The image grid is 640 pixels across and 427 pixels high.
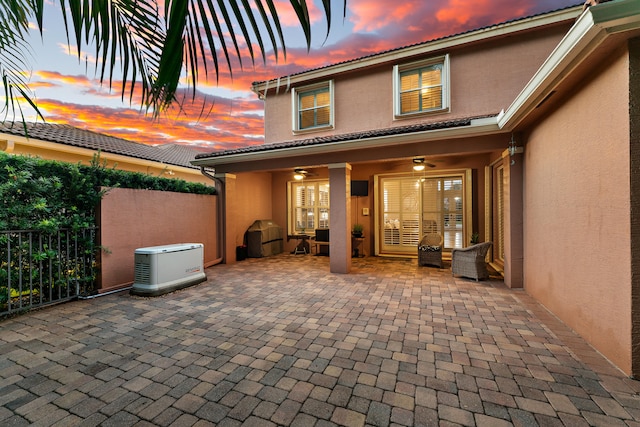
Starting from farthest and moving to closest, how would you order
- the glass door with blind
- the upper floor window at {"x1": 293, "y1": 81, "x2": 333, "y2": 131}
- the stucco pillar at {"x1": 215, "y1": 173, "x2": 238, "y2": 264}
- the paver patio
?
the upper floor window at {"x1": 293, "y1": 81, "x2": 333, "y2": 131}
the glass door with blind
the stucco pillar at {"x1": 215, "y1": 173, "x2": 238, "y2": 264}
the paver patio

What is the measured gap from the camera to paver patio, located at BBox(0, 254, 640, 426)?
6.57 ft

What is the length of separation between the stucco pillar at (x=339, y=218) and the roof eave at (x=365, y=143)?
0.54 meters

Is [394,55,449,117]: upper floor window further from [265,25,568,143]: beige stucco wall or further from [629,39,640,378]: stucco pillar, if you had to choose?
[629,39,640,378]: stucco pillar

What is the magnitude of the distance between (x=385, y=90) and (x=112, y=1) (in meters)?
7.70

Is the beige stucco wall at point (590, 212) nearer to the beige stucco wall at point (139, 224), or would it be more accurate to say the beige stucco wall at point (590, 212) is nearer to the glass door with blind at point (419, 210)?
the glass door with blind at point (419, 210)

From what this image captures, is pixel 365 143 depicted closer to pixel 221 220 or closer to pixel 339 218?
pixel 339 218

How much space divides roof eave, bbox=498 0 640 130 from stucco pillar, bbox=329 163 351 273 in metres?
3.72

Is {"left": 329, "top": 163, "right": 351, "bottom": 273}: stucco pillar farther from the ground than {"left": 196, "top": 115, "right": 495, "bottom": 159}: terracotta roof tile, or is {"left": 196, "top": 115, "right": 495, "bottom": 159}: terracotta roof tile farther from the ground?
{"left": 196, "top": 115, "right": 495, "bottom": 159}: terracotta roof tile

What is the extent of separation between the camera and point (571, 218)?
11.2 ft

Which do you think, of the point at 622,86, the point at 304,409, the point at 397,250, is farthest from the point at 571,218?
the point at 397,250

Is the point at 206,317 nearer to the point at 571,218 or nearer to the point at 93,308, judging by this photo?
the point at 93,308

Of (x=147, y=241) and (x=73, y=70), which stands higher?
(x=73, y=70)

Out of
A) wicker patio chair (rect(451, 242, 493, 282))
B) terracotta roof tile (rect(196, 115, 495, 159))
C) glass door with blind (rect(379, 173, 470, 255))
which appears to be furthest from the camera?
glass door with blind (rect(379, 173, 470, 255))

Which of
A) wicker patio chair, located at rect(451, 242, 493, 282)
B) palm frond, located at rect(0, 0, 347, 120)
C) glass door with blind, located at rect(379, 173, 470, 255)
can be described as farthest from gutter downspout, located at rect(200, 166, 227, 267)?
palm frond, located at rect(0, 0, 347, 120)
